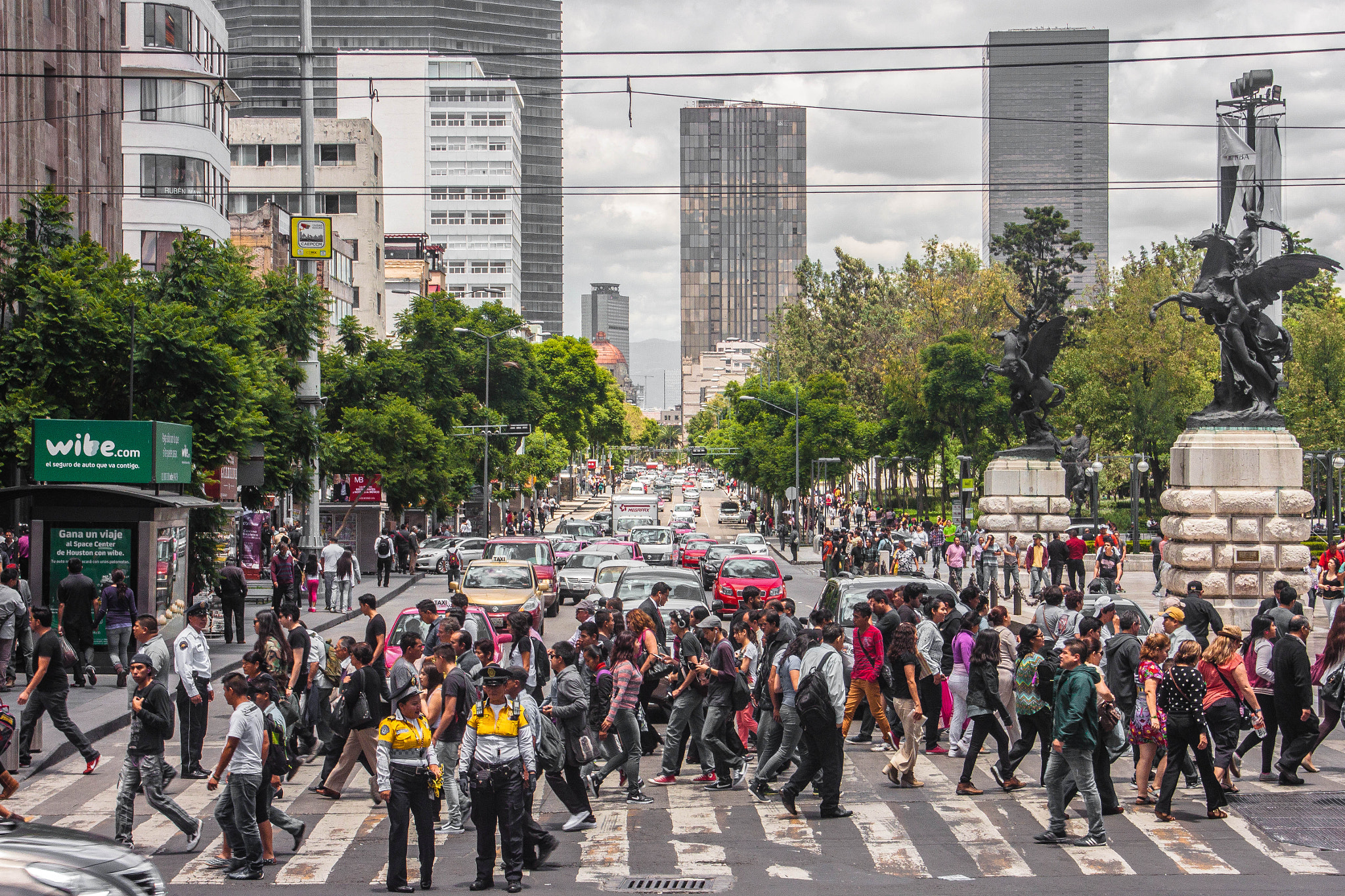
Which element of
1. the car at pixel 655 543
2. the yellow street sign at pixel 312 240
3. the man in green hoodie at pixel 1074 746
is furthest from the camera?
the car at pixel 655 543

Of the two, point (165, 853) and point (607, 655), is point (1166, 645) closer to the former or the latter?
point (607, 655)

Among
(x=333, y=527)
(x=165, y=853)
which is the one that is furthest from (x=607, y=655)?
(x=333, y=527)

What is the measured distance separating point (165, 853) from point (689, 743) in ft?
20.4

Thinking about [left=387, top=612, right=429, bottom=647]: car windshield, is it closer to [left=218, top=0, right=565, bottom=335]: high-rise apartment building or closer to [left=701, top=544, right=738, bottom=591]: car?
[left=701, top=544, right=738, bottom=591]: car

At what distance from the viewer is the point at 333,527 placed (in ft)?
153

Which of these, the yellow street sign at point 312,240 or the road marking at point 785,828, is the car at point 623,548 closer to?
the yellow street sign at point 312,240

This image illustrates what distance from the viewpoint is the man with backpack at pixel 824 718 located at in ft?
36.7

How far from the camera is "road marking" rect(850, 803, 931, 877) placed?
10.1 m

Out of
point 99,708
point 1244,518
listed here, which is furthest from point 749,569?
point 99,708

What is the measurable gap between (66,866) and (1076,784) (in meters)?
7.57

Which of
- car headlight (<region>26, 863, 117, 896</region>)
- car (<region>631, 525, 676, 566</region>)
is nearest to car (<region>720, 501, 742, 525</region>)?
car (<region>631, 525, 676, 566</region>)

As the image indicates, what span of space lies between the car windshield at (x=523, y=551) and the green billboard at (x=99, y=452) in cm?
1423

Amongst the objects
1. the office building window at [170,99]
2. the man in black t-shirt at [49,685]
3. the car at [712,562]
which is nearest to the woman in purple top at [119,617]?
the man in black t-shirt at [49,685]

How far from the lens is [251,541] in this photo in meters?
35.1
